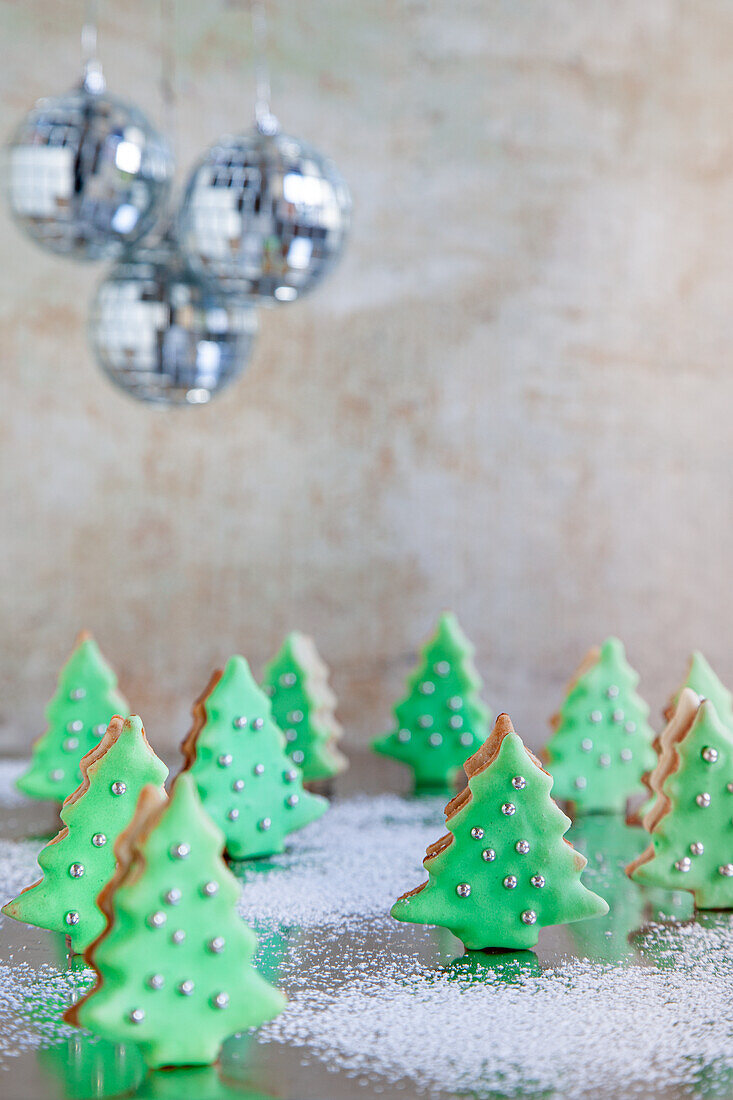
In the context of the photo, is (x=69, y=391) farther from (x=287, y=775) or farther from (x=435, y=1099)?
(x=435, y=1099)

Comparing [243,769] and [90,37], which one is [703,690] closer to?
[243,769]

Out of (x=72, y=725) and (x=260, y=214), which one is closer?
(x=260, y=214)

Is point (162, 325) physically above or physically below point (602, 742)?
above

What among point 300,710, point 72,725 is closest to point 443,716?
point 300,710

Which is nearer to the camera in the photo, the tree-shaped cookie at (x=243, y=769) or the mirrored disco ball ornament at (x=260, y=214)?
the mirrored disco ball ornament at (x=260, y=214)

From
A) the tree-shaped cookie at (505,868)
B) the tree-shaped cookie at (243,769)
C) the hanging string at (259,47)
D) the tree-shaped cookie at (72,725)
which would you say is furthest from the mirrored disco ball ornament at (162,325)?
the hanging string at (259,47)

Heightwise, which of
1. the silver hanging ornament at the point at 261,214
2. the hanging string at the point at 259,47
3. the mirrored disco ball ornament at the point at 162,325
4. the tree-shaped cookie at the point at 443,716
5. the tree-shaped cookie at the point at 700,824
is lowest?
the tree-shaped cookie at the point at 443,716

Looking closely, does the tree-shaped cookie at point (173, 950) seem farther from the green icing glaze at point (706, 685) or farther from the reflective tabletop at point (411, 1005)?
the green icing glaze at point (706, 685)
